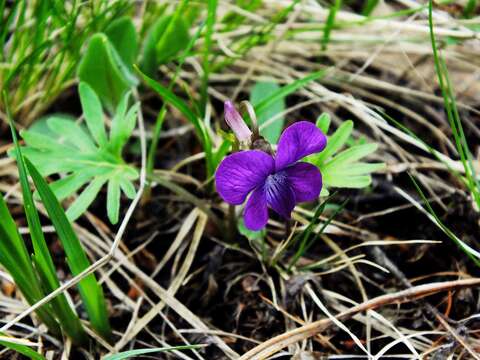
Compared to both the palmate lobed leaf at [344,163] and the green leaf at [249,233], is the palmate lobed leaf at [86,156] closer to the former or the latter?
the green leaf at [249,233]

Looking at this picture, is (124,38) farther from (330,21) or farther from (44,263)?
(44,263)

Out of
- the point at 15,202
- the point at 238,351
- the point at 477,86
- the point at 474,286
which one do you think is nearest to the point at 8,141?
the point at 15,202

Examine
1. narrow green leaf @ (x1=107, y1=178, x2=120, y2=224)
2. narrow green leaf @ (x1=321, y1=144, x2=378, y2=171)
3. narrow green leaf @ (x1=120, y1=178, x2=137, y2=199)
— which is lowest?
narrow green leaf @ (x1=107, y1=178, x2=120, y2=224)

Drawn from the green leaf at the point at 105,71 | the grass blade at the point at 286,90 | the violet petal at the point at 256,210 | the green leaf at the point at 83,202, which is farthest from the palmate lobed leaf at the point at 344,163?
the green leaf at the point at 105,71

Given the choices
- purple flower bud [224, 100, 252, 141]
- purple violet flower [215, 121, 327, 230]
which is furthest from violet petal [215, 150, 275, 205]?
purple flower bud [224, 100, 252, 141]

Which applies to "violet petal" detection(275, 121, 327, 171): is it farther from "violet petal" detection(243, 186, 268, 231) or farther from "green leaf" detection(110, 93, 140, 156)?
"green leaf" detection(110, 93, 140, 156)

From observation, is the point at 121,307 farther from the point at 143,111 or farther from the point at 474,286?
the point at 474,286
